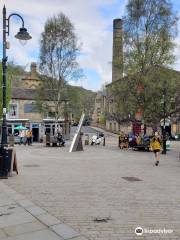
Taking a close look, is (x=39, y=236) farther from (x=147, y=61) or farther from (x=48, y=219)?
(x=147, y=61)

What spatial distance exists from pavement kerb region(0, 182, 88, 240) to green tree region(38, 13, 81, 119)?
36117mm

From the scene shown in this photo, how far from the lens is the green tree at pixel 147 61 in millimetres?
32594

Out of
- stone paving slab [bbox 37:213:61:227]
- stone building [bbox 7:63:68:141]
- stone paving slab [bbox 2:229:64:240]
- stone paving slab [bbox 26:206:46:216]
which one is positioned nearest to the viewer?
stone paving slab [bbox 2:229:64:240]

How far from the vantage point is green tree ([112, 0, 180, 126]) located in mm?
32594

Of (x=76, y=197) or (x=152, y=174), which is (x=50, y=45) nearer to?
(x=152, y=174)

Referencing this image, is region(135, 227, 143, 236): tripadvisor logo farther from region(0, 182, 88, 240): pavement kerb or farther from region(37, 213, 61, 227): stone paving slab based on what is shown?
region(37, 213, 61, 227): stone paving slab

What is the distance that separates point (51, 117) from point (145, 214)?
151 ft

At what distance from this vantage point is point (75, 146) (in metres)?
29.2

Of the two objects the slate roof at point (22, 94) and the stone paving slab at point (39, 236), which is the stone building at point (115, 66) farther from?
the stone paving slab at point (39, 236)

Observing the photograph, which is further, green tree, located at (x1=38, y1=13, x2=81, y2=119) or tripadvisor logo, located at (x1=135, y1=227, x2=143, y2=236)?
green tree, located at (x1=38, y1=13, x2=81, y2=119)

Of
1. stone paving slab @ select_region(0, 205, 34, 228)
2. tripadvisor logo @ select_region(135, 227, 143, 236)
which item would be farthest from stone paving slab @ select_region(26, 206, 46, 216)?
tripadvisor logo @ select_region(135, 227, 143, 236)

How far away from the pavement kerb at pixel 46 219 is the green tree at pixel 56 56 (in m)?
36.1

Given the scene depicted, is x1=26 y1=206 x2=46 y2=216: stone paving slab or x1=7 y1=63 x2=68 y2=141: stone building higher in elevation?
x1=7 y1=63 x2=68 y2=141: stone building

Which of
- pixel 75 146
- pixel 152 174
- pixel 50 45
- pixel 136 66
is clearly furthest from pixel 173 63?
pixel 152 174
